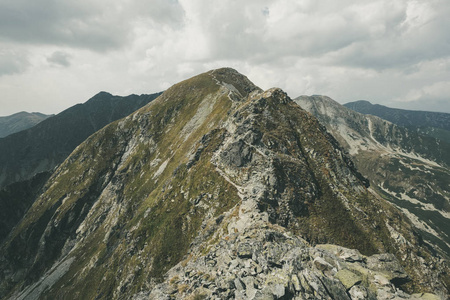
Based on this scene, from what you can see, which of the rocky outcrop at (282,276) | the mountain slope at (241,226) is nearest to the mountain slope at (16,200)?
the mountain slope at (241,226)

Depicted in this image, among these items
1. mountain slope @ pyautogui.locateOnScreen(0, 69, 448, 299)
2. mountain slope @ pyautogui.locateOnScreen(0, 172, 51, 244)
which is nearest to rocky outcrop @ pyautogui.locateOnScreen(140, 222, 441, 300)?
mountain slope @ pyautogui.locateOnScreen(0, 69, 448, 299)

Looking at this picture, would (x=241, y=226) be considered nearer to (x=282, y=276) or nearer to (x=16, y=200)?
(x=282, y=276)

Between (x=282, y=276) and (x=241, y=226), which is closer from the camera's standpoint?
(x=282, y=276)

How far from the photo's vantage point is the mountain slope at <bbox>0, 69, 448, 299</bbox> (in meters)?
27.3

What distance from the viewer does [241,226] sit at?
153 feet

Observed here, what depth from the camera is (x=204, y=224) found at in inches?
2368

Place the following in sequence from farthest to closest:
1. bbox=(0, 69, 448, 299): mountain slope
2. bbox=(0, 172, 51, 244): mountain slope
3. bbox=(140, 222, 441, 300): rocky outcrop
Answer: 1. bbox=(0, 172, 51, 244): mountain slope
2. bbox=(0, 69, 448, 299): mountain slope
3. bbox=(140, 222, 441, 300): rocky outcrop

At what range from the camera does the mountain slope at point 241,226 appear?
89.6 ft

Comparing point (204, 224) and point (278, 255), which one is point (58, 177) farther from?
point (278, 255)

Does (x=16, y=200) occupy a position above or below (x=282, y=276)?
below

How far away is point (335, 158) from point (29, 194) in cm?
24055

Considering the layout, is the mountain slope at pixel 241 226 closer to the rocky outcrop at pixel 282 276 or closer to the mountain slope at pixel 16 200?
the rocky outcrop at pixel 282 276

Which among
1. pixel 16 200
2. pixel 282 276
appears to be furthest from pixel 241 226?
pixel 16 200

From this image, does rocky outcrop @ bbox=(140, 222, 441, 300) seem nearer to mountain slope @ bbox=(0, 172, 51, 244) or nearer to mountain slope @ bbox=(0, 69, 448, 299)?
mountain slope @ bbox=(0, 69, 448, 299)
